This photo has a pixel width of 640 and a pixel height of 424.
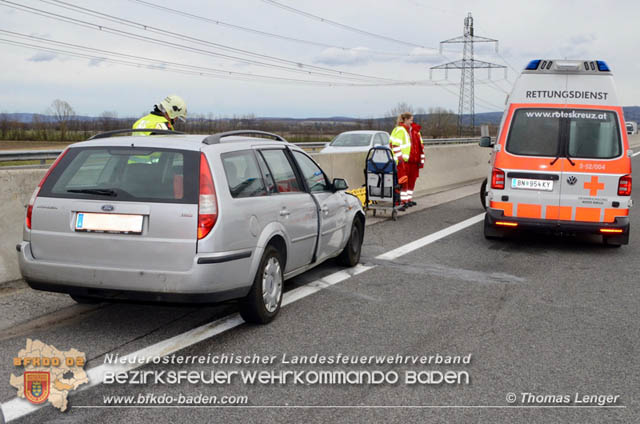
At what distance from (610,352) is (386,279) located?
2798mm

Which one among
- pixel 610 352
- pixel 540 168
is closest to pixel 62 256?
pixel 610 352

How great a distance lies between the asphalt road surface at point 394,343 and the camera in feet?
13.0

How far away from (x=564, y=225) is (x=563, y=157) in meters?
0.92

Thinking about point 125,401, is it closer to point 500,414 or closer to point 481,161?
point 500,414

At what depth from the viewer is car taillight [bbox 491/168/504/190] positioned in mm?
9633

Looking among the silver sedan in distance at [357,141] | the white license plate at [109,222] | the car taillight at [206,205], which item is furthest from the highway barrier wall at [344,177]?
the silver sedan in distance at [357,141]

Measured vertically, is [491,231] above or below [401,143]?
below

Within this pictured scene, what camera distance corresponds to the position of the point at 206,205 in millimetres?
4992

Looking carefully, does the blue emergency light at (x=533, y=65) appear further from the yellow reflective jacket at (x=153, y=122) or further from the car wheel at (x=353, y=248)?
the yellow reflective jacket at (x=153, y=122)

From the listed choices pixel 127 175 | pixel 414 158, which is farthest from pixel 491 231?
pixel 127 175

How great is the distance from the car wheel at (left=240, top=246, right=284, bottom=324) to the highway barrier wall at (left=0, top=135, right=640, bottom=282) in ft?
9.13

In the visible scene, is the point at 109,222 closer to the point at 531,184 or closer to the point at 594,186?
the point at 531,184

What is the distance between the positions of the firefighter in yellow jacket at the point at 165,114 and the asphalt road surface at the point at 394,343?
7.48 feet

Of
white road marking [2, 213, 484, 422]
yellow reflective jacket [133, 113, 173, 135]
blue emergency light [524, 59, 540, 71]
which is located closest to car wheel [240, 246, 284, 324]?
white road marking [2, 213, 484, 422]
